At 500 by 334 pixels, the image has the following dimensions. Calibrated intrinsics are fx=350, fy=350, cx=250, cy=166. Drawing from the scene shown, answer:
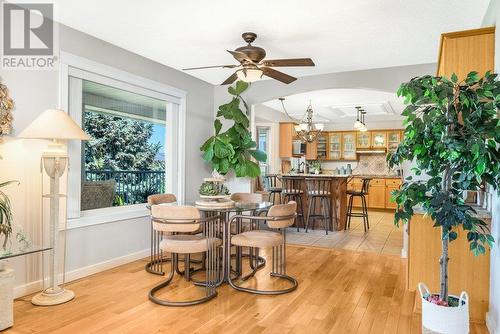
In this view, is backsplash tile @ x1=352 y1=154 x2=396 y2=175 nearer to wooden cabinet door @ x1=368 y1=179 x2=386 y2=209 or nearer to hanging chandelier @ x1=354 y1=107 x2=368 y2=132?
wooden cabinet door @ x1=368 y1=179 x2=386 y2=209

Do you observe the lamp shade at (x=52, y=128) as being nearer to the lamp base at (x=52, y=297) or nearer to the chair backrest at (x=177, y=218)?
the chair backrest at (x=177, y=218)

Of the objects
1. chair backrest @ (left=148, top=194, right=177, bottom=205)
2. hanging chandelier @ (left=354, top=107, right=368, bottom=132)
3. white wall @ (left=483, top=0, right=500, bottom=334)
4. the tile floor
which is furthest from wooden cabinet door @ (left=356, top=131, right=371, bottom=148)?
white wall @ (left=483, top=0, right=500, bottom=334)

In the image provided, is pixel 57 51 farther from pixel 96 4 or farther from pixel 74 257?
pixel 74 257

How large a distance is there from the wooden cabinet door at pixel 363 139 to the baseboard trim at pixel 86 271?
7.35 metres

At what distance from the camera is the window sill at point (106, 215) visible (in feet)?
11.9

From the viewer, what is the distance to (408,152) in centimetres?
235

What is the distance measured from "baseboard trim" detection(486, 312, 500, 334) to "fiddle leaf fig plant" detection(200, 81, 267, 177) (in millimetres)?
3118

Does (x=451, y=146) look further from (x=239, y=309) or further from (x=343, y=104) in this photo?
(x=343, y=104)

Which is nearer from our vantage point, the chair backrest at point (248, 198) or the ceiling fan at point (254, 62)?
the ceiling fan at point (254, 62)

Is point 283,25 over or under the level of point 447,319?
over

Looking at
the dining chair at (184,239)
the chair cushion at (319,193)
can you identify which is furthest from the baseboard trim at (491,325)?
the chair cushion at (319,193)

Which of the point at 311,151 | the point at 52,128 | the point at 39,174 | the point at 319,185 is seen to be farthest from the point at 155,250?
the point at 311,151

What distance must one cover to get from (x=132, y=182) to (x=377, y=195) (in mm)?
6993

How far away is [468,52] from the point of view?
2715mm
